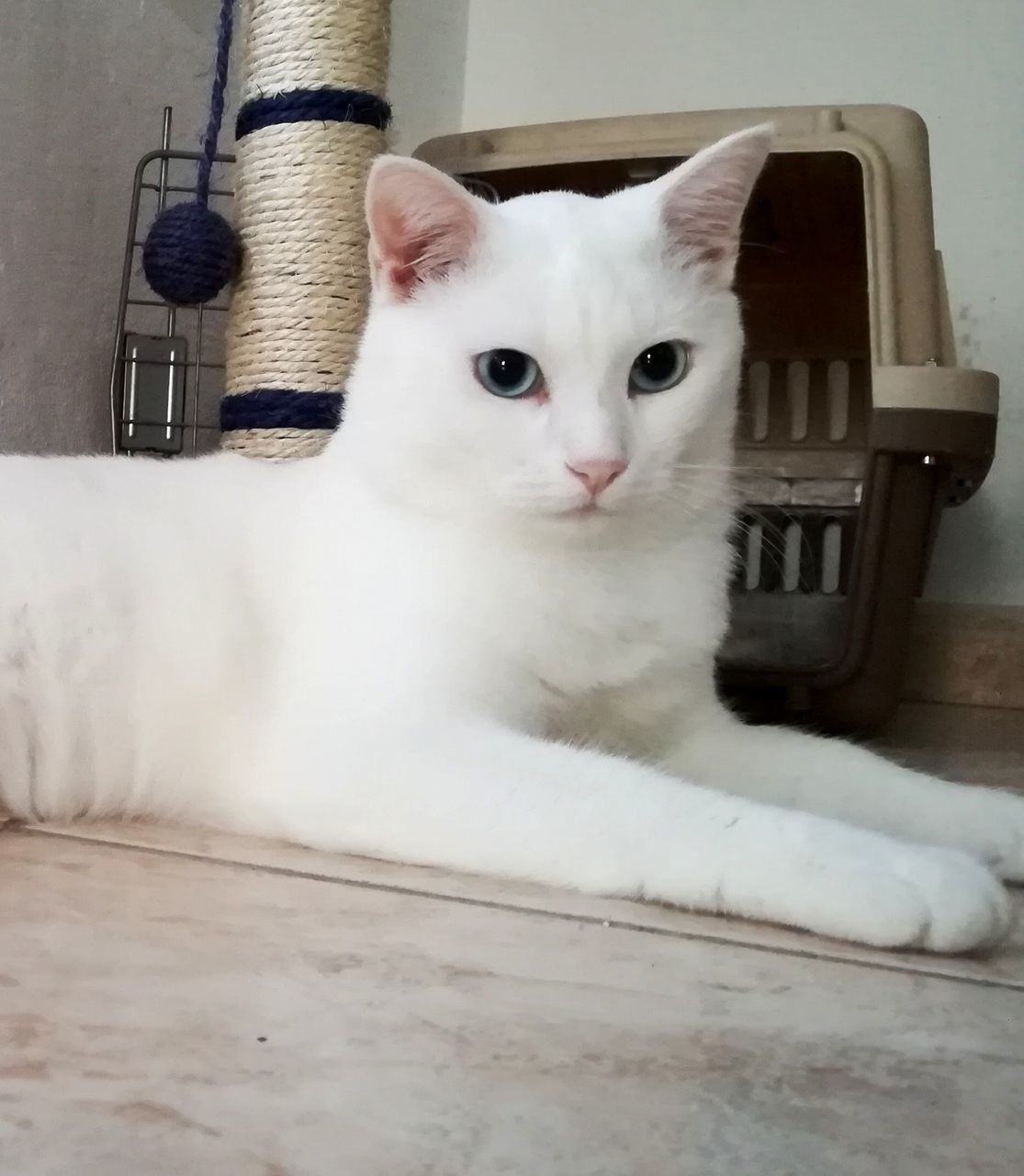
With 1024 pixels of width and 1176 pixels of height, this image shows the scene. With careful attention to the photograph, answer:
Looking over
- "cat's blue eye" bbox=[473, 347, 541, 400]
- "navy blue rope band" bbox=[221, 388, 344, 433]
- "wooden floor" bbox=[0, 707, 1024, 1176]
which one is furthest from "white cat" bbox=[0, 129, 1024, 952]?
"navy blue rope band" bbox=[221, 388, 344, 433]

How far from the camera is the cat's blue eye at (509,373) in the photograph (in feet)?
3.45

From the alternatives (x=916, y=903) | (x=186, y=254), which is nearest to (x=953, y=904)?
(x=916, y=903)

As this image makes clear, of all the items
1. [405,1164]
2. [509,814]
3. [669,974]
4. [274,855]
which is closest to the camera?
[405,1164]

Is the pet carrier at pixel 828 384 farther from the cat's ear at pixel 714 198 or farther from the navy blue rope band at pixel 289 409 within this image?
Answer: the navy blue rope band at pixel 289 409

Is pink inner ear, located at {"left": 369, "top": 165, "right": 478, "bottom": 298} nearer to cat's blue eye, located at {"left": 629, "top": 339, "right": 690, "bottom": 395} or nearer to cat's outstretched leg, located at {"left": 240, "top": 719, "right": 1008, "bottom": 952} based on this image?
cat's blue eye, located at {"left": 629, "top": 339, "right": 690, "bottom": 395}

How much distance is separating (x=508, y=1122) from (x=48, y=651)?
0.75 m

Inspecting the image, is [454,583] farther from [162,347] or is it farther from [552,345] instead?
[162,347]

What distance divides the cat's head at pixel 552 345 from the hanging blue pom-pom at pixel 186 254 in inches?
27.6

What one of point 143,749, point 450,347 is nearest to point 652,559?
point 450,347

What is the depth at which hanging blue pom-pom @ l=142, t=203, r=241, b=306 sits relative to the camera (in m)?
1.73

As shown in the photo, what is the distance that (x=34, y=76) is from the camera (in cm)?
171

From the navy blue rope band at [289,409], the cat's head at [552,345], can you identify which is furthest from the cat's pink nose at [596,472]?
the navy blue rope band at [289,409]

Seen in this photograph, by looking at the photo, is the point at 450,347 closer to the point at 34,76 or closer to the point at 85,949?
the point at 85,949

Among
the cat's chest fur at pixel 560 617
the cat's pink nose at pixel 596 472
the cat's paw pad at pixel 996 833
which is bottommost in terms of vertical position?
the cat's paw pad at pixel 996 833
